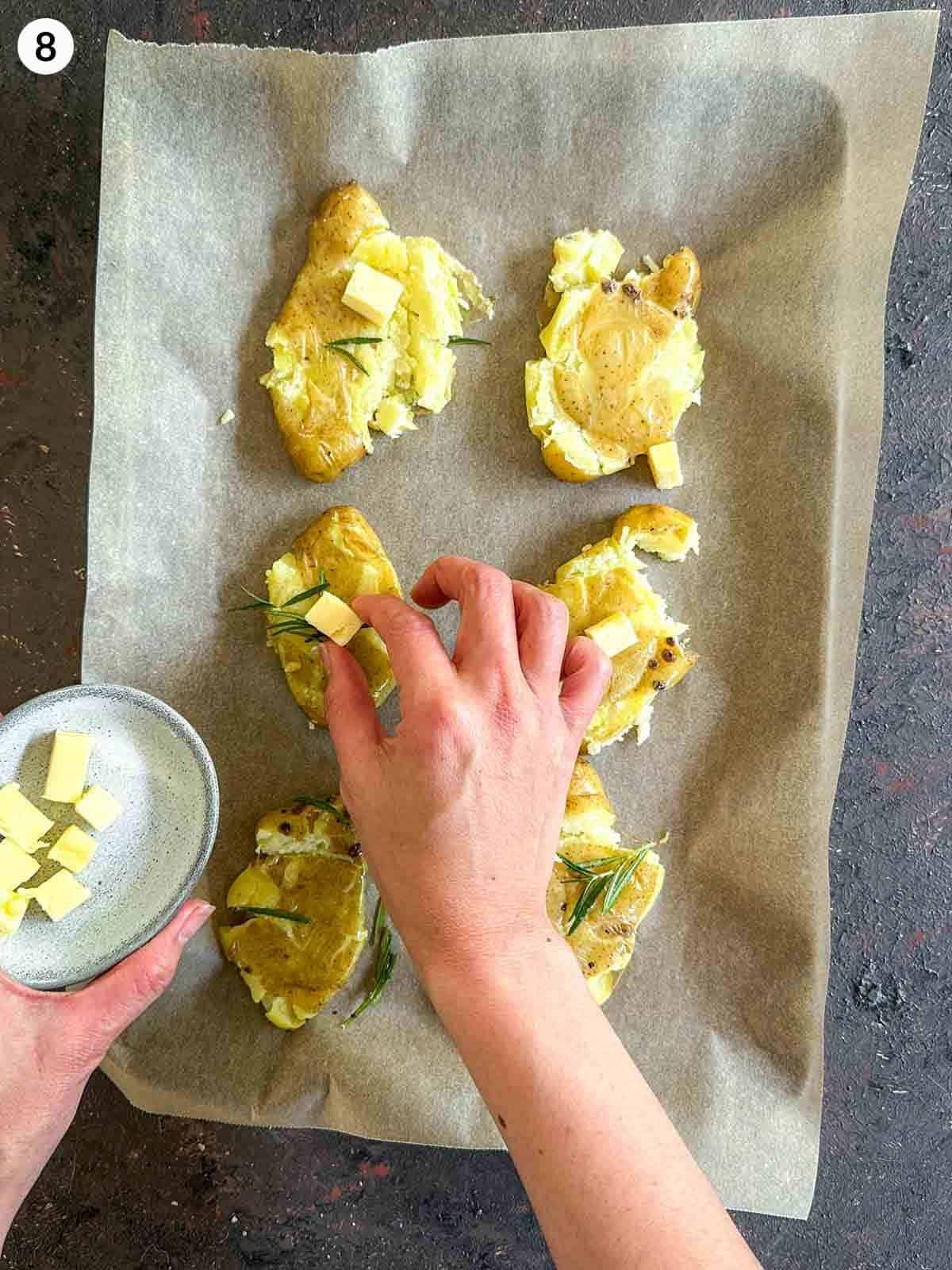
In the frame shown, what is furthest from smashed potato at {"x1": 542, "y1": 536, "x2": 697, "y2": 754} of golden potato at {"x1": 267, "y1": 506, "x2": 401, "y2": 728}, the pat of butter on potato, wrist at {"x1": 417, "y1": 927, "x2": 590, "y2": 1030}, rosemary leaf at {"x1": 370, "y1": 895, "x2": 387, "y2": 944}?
the pat of butter on potato

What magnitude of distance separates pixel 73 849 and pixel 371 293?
1534mm

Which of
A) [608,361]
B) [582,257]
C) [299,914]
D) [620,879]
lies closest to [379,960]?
[299,914]

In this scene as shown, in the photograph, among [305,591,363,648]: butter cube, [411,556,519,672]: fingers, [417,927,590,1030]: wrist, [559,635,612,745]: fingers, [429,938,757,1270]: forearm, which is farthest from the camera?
[305,591,363,648]: butter cube

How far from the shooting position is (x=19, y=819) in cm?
208

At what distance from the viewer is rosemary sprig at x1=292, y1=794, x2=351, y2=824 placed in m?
2.47

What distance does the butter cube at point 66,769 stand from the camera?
6.88 feet

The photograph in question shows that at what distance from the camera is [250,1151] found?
257 cm

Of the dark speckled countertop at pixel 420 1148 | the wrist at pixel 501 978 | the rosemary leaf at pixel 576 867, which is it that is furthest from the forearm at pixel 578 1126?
the dark speckled countertop at pixel 420 1148

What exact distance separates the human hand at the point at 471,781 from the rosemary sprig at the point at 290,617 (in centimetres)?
45

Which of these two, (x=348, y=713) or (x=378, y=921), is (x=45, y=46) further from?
(x=378, y=921)

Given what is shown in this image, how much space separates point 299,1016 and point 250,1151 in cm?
45

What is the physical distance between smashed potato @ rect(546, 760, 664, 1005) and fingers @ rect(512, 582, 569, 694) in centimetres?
60

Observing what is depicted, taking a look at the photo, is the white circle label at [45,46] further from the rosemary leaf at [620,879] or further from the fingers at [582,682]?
the rosemary leaf at [620,879]

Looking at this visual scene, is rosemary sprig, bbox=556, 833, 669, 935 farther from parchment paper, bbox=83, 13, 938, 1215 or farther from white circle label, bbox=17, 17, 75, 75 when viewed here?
white circle label, bbox=17, 17, 75, 75
